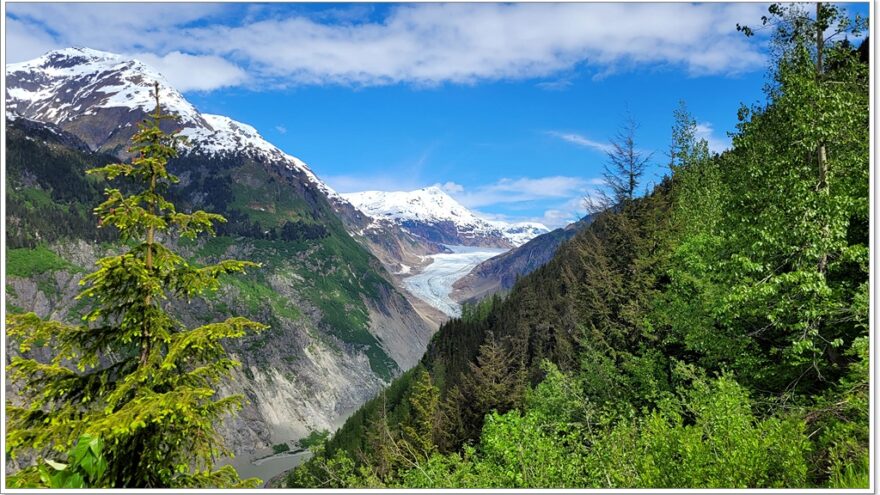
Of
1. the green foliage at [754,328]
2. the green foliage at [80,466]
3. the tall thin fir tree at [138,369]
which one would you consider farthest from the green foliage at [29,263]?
the green foliage at [80,466]

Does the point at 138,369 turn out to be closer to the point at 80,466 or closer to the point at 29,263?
the point at 80,466

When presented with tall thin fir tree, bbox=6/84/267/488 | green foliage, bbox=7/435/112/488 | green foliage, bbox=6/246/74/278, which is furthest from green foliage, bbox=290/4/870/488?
green foliage, bbox=6/246/74/278

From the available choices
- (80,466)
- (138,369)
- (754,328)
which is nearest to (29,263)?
(138,369)

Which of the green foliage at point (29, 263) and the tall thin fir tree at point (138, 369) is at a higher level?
the green foliage at point (29, 263)

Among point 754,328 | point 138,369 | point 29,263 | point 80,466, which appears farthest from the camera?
point 29,263

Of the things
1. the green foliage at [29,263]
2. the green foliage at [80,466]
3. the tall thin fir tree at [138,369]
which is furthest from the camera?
the green foliage at [29,263]

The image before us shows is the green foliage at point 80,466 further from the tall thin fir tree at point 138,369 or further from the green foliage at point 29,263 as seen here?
the green foliage at point 29,263

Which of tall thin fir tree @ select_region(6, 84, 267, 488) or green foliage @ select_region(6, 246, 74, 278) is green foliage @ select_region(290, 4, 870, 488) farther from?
green foliage @ select_region(6, 246, 74, 278)

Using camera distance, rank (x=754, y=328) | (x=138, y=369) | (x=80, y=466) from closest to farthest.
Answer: (x=80, y=466)
(x=138, y=369)
(x=754, y=328)
